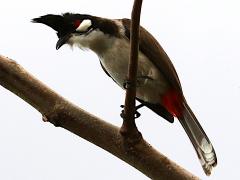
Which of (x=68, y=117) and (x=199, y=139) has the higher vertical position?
(x=68, y=117)

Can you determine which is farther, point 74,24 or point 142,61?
point 142,61

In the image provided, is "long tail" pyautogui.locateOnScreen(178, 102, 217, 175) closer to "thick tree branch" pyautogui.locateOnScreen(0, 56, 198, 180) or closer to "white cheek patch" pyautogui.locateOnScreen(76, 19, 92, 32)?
"thick tree branch" pyautogui.locateOnScreen(0, 56, 198, 180)

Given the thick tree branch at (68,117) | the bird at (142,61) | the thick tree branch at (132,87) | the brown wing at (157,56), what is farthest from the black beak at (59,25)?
the thick tree branch at (132,87)

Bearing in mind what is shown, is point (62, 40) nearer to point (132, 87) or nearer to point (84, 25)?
point (84, 25)

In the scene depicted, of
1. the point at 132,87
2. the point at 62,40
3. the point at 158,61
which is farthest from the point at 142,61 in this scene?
the point at 132,87

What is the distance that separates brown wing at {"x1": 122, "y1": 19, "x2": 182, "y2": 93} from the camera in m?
2.17

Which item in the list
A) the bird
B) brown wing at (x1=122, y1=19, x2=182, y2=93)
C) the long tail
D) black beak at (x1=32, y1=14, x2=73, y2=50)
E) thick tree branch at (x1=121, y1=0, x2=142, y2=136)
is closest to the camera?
thick tree branch at (x1=121, y1=0, x2=142, y2=136)

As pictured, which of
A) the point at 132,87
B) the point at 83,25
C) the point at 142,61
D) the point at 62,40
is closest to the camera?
the point at 132,87

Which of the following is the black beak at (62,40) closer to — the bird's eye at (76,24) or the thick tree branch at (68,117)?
the bird's eye at (76,24)

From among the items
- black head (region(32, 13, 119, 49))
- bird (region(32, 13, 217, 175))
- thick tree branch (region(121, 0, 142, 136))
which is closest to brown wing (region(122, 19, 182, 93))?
bird (region(32, 13, 217, 175))

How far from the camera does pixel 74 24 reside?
2006 mm

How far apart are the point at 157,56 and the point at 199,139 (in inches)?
19.4

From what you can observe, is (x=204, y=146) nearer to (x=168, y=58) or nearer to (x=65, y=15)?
(x=168, y=58)

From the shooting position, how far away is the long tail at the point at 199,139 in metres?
1.74
